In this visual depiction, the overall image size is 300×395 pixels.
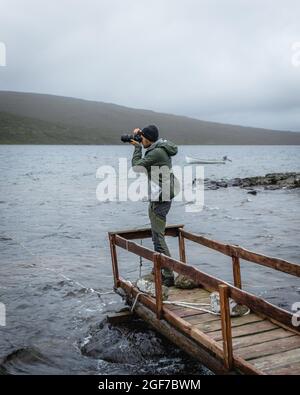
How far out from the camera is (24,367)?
815 centimetres

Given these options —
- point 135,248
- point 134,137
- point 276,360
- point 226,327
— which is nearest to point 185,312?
point 135,248

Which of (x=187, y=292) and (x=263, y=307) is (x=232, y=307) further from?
(x=263, y=307)

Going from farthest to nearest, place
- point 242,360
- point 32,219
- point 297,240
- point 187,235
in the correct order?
point 32,219
point 297,240
point 187,235
point 242,360

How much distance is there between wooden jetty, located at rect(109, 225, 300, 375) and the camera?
224 inches

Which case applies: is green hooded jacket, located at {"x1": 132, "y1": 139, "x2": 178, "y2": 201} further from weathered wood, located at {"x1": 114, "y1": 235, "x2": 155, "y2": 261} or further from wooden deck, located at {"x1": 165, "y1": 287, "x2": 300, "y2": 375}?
wooden deck, located at {"x1": 165, "y1": 287, "x2": 300, "y2": 375}

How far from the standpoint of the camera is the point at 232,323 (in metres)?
7.31

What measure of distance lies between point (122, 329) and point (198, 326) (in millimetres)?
2429

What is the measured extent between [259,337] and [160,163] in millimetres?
3617

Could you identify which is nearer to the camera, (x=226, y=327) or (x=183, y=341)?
(x=226, y=327)

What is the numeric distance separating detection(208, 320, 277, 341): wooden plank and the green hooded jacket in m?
2.84

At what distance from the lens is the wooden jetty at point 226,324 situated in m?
5.69

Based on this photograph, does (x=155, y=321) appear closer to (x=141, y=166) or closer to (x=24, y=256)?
(x=141, y=166)

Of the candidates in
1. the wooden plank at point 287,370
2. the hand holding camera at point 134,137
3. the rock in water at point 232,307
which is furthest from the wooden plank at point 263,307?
the hand holding camera at point 134,137
